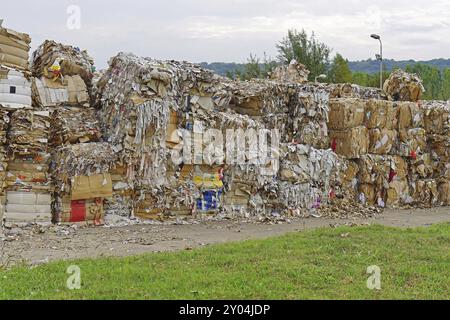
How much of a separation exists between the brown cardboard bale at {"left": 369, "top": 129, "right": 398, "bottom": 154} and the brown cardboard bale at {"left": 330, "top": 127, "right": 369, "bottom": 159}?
0.98 ft

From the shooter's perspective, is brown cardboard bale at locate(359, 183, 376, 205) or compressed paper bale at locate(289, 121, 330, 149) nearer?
compressed paper bale at locate(289, 121, 330, 149)

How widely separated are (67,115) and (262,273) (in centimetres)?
699

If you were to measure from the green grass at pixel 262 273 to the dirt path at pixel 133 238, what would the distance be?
128 centimetres

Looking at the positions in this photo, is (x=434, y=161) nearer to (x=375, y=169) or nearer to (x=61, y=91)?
(x=375, y=169)

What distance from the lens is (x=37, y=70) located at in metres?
12.5

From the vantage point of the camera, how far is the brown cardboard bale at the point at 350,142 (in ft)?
48.4

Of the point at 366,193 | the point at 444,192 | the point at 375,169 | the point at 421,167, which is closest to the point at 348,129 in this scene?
the point at 375,169

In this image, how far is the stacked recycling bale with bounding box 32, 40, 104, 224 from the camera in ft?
36.1

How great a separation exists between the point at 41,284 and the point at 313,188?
874 cm

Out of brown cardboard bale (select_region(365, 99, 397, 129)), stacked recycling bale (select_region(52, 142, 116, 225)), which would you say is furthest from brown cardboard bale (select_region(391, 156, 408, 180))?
stacked recycling bale (select_region(52, 142, 116, 225))

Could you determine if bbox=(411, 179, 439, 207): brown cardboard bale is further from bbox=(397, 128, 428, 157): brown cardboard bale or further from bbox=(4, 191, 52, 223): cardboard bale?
bbox=(4, 191, 52, 223): cardboard bale

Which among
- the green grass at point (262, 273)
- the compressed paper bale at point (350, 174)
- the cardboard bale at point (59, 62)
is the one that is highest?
the cardboard bale at point (59, 62)

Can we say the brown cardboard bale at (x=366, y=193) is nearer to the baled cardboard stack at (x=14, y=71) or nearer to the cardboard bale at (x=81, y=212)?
the cardboard bale at (x=81, y=212)

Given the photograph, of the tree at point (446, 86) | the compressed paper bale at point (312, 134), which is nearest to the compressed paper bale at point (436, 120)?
the compressed paper bale at point (312, 134)
